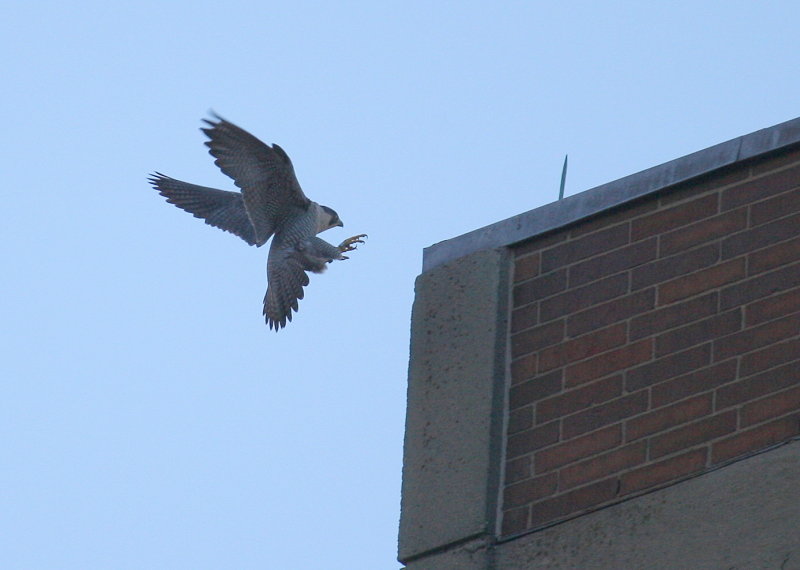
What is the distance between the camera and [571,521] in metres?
3.72

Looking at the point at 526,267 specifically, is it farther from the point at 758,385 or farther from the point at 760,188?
the point at 758,385

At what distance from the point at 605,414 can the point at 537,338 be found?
372 mm

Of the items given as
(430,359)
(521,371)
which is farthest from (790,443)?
(430,359)

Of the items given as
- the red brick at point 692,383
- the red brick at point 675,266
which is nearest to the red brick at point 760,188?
the red brick at point 675,266

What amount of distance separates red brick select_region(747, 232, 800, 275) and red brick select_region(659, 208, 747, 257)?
4.3 inches

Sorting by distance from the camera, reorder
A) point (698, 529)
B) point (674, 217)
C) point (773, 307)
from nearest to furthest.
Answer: point (698, 529) < point (773, 307) < point (674, 217)

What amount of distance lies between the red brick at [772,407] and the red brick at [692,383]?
11 centimetres

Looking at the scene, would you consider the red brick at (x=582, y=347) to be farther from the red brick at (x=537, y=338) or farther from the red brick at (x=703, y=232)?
the red brick at (x=703, y=232)

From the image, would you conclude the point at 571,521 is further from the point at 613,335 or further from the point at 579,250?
the point at 579,250

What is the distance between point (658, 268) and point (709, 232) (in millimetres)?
167

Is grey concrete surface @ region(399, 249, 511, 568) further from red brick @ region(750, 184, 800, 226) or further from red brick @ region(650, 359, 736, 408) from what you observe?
red brick @ region(750, 184, 800, 226)

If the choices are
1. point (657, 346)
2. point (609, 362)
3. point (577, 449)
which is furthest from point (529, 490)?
point (657, 346)

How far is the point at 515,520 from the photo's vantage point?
3857 millimetres

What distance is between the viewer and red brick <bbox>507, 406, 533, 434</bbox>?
3959mm
